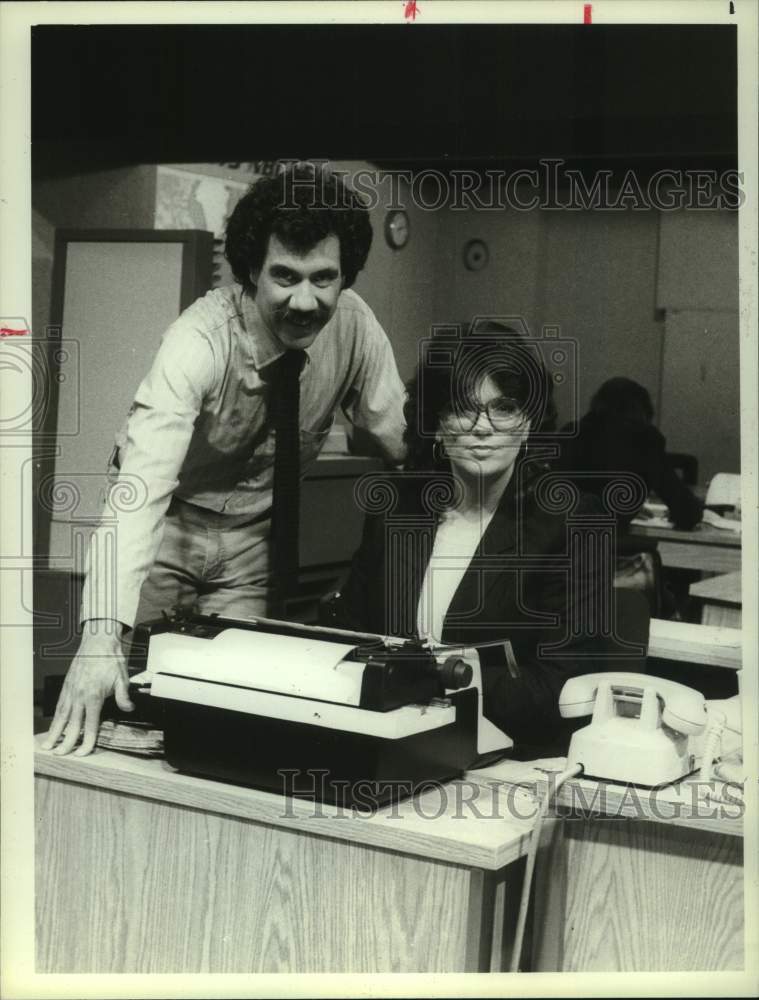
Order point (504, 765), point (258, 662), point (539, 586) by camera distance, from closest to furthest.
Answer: point (258, 662)
point (504, 765)
point (539, 586)

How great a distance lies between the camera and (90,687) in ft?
5.96

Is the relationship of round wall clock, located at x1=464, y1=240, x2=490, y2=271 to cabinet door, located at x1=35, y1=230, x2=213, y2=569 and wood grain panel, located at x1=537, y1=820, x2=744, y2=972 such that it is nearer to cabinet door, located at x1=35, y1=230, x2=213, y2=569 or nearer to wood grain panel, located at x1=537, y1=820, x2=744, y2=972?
Result: cabinet door, located at x1=35, y1=230, x2=213, y2=569

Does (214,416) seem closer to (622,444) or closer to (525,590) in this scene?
(525,590)

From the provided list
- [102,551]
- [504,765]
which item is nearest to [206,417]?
[102,551]

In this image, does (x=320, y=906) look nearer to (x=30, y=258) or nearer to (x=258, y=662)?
(x=258, y=662)

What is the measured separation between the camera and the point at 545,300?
1.83m

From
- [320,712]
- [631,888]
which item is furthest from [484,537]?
[631,888]

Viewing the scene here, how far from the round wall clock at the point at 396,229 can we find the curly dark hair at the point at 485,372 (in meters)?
0.18

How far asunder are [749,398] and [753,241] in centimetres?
27

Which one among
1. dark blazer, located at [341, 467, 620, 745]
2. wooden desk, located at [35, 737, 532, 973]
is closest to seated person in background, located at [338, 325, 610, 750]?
dark blazer, located at [341, 467, 620, 745]

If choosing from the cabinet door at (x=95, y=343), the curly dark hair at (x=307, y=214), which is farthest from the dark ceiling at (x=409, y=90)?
the cabinet door at (x=95, y=343)

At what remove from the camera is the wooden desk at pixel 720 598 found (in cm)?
185

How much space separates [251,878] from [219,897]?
0.07 meters

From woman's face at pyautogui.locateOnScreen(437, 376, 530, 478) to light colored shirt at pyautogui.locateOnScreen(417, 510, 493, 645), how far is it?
9 cm
